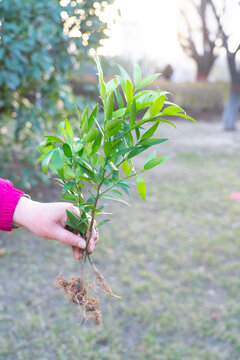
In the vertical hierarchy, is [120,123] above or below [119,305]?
above

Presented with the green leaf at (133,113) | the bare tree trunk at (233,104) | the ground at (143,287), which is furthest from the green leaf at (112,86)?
the bare tree trunk at (233,104)

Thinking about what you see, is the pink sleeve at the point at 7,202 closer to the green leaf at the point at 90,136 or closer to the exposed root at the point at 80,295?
the exposed root at the point at 80,295

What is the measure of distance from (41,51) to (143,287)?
7.11ft

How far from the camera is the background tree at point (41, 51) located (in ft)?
9.56

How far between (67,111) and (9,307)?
7.30 feet

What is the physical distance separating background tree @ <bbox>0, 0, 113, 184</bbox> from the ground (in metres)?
1.17

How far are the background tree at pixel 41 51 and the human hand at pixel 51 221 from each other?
185 centimetres

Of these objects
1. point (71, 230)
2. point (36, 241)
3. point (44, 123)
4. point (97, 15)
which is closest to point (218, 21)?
point (97, 15)

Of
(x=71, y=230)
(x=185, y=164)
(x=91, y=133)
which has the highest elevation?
(x=91, y=133)

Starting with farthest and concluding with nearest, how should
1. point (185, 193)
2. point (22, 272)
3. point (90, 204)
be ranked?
point (185, 193) → point (22, 272) → point (90, 204)

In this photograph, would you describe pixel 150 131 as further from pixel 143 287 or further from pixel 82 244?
A: pixel 143 287

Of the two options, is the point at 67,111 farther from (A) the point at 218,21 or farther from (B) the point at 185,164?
(A) the point at 218,21

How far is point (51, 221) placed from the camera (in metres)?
1.26

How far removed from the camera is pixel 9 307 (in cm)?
274
